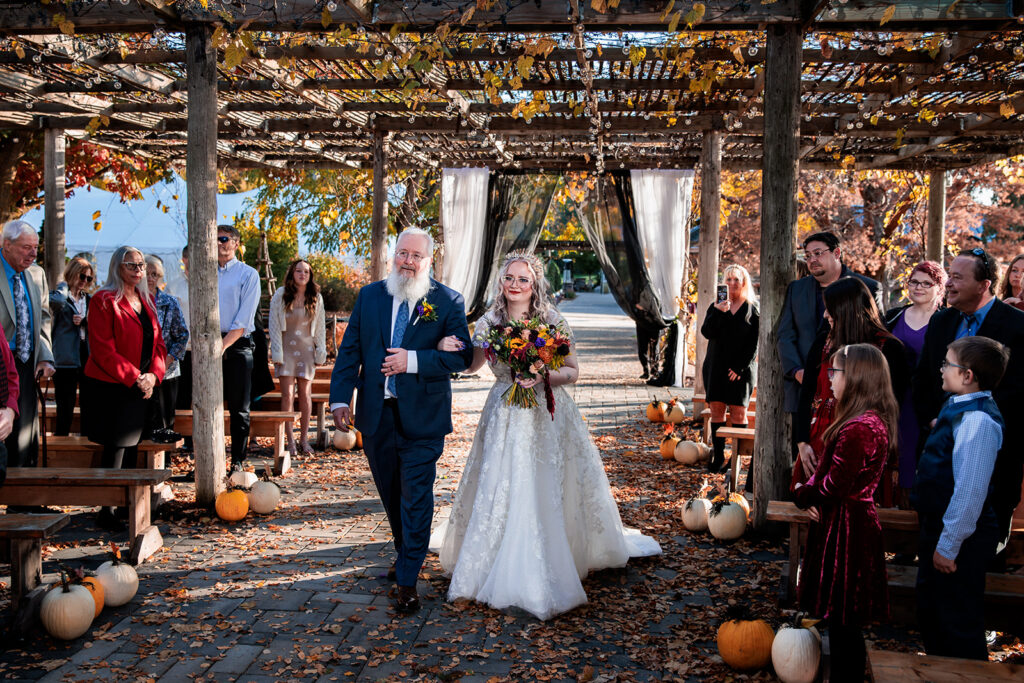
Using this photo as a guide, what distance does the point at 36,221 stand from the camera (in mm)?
15031

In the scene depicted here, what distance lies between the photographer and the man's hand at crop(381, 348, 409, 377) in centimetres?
446

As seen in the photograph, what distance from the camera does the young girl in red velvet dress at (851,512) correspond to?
11.3 feet

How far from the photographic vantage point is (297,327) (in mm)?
8141

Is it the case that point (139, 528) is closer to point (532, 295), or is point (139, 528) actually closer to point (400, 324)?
point (400, 324)

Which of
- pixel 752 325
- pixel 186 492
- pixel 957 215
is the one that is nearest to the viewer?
pixel 186 492

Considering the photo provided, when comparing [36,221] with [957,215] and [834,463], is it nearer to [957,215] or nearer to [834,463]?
[834,463]

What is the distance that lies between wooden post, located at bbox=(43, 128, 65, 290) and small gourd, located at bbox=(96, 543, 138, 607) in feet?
25.1

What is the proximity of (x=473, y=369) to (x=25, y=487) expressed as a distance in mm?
3067

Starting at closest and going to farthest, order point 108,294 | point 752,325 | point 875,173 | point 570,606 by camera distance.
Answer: point 570,606 < point 108,294 < point 752,325 < point 875,173

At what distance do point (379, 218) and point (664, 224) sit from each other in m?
4.46

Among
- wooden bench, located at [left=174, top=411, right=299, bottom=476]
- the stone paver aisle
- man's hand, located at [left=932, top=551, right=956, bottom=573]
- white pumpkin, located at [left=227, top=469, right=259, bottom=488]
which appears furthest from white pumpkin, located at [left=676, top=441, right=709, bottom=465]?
man's hand, located at [left=932, top=551, right=956, bottom=573]

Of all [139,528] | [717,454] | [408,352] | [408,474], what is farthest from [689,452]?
[139,528]

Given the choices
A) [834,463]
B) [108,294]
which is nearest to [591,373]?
[108,294]

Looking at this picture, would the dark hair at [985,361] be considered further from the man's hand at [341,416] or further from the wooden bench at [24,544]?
the wooden bench at [24,544]
